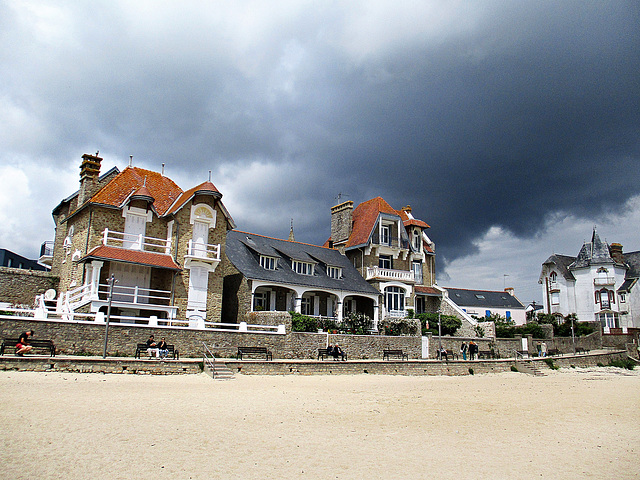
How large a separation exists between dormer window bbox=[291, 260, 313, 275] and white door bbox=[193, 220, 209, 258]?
7.07m

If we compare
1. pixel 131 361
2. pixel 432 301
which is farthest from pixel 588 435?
pixel 432 301

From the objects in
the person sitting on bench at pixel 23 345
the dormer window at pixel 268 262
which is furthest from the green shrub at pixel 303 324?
the person sitting on bench at pixel 23 345

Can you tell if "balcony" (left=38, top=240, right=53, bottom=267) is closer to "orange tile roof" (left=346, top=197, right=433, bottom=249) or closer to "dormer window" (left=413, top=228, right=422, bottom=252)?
"orange tile roof" (left=346, top=197, right=433, bottom=249)

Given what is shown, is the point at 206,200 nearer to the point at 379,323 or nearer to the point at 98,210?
the point at 98,210

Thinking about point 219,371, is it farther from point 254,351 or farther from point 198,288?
point 198,288

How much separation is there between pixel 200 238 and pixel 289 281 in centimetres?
618

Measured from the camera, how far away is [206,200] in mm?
25531

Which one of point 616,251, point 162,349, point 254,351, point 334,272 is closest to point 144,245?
point 162,349

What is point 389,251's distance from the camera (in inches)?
1427

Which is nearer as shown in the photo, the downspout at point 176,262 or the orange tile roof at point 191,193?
the downspout at point 176,262

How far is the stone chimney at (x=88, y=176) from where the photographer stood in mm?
24694

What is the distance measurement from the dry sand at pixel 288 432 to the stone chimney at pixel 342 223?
71.7 ft

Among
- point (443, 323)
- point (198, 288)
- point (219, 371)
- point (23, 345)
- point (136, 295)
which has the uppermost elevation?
point (198, 288)

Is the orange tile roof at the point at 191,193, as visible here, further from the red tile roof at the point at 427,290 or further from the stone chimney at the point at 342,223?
the red tile roof at the point at 427,290
